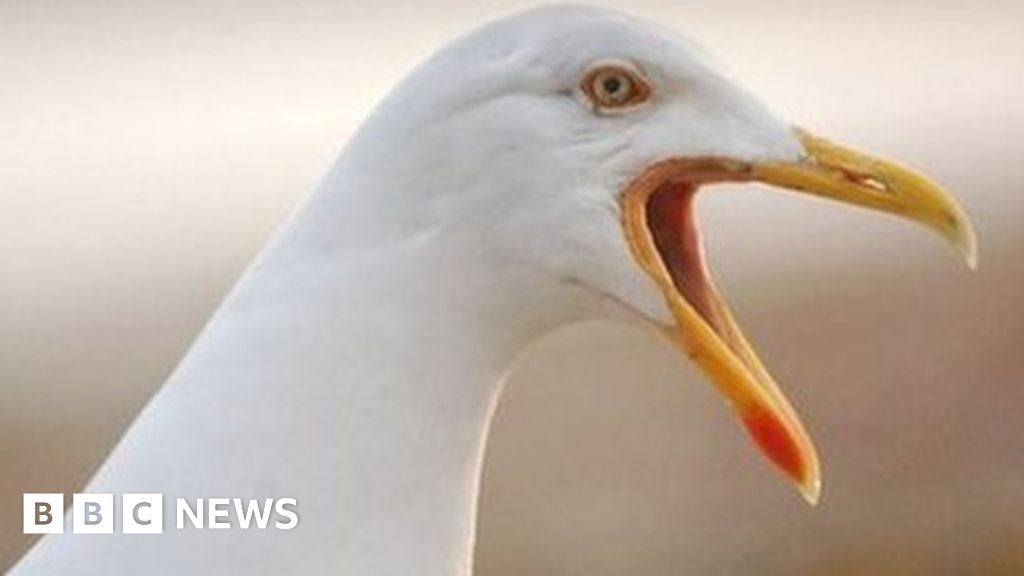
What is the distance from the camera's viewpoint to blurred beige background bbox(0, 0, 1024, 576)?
186 cm

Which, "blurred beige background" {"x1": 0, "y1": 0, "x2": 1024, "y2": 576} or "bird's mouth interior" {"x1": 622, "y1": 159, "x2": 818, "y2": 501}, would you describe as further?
"blurred beige background" {"x1": 0, "y1": 0, "x2": 1024, "y2": 576}

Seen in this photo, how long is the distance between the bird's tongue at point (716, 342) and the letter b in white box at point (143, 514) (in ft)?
0.66

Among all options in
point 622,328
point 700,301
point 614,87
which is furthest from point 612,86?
point 622,328

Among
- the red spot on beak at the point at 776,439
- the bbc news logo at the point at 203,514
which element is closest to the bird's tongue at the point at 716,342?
the red spot on beak at the point at 776,439

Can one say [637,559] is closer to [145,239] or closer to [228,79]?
[145,239]

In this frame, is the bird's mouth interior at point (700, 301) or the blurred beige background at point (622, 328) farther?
the blurred beige background at point (622, 328)

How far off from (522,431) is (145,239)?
22.1 inches

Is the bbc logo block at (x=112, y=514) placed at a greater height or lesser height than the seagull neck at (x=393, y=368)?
lesser

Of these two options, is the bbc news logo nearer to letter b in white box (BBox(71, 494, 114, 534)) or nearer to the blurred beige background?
letter b in white box (BBox(71, 494, 114, 534))

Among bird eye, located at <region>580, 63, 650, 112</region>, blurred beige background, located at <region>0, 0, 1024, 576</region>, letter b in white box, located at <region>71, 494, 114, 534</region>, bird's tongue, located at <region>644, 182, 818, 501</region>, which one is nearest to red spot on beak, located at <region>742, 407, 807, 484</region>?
bird's tongue, located at <region>644, 182, 818, 501</region>

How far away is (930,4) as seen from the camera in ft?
6.23

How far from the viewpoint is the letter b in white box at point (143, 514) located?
0.78 metres

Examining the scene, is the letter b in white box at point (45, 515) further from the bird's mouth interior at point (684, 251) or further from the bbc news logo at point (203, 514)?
the bird's mouth interior at point (684, 251)

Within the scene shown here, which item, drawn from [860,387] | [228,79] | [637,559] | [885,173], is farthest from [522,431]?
[885,173]
